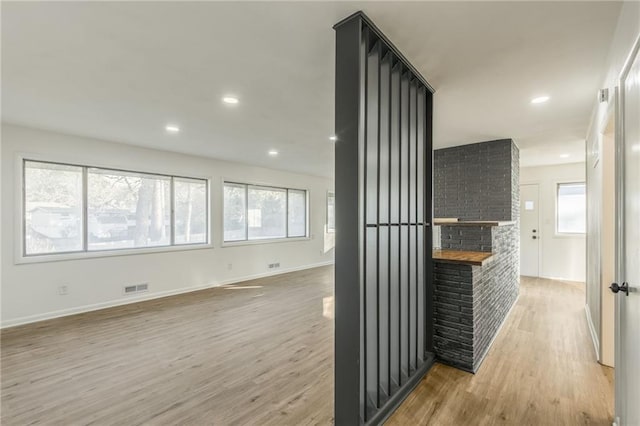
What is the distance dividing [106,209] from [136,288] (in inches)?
54.3

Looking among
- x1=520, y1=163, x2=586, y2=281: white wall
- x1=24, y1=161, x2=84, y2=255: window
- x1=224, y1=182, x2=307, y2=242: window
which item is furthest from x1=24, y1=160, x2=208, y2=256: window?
x1=520, y1=163, x2=586, y2=281: white wall

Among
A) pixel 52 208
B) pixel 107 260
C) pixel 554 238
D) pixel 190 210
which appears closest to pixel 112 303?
pixel 107 260

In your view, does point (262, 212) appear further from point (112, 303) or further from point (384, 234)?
point (384, 234)

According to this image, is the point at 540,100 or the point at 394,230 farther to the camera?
the point at 540,100

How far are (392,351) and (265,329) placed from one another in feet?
6.32

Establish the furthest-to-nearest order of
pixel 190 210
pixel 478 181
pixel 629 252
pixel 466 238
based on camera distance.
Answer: pixel 190 210 < pixel 478 181 < pixel 466 238 < pixel 629 252

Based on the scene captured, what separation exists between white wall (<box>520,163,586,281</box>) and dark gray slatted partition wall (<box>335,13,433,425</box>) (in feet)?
18.5

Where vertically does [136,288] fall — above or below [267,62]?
below

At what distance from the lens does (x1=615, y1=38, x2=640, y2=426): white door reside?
133 cm

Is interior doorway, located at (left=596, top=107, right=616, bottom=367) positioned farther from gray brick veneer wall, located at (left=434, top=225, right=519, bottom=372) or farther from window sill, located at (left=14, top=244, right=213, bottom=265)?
window sill, located at (left=14, top=244, right=213, bottom=265)

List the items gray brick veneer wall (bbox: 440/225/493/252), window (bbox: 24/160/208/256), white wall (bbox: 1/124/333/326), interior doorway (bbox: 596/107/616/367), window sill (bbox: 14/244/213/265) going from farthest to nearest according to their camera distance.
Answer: window (bbox: 24/160/208/256), window sill (bbox: 14/244/213/265), white wall (bbox: 1/124/333/326), gray brick veneer wall (bbox: 440/225/493/252), interior doorway (bbox: 596/107/616/367)

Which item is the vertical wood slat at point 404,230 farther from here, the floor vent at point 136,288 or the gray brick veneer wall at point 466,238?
the floor vent at point 136,288

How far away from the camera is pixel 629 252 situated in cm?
150

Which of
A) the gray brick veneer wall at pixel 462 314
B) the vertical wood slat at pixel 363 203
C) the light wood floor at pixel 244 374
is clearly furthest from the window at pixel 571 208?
the vertical wood slat at pixel 363 203
